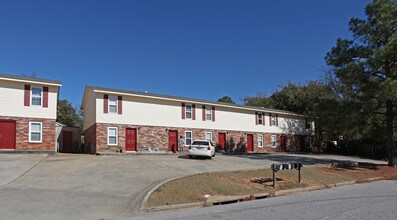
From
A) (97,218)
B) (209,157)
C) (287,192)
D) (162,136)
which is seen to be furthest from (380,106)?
(97,218)

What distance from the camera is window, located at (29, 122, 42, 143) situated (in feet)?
79.5

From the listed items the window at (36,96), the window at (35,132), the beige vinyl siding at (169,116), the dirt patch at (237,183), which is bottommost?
the dirt patch at (237,183)

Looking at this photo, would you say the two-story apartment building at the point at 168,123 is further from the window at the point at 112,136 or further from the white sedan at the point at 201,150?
the white sedan at the point at 201,150

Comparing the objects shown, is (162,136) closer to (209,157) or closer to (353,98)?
(209,157)

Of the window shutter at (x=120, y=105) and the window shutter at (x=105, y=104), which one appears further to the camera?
the window shutter at (x=120, y=105)

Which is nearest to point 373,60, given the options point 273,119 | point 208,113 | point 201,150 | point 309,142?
point 201,150

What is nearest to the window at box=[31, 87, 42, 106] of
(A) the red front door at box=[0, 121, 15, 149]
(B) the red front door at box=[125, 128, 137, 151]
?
(A) the red front door at box=[0, 121, 15, 149]

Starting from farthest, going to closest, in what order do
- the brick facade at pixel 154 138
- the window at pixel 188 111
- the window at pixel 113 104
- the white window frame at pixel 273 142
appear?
1. the white window frame at pixel 273 142
2. the window at pixel 188 111
3. the window at pixel 113 104
4. the brick facade at pixel 154 138

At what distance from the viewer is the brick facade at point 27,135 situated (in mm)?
23734

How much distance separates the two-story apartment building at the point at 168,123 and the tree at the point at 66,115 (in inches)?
821

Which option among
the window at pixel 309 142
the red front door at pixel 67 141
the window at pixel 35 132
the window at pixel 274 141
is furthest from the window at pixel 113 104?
the window at pixel 309 142

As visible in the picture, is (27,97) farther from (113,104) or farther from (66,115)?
(66,115)

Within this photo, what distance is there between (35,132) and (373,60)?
2392cm

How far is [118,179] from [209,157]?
11477 millimetres
